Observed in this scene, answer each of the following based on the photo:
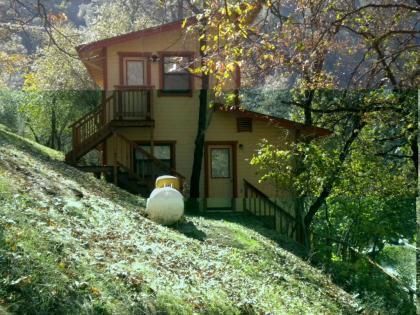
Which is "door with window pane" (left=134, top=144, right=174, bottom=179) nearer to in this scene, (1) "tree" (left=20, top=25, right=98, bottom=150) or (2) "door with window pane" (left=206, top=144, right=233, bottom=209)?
(2) "door with window pane" (left=206, top=144, right=233, bottom=209)

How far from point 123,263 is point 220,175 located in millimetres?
12039

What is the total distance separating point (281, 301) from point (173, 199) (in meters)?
4.17

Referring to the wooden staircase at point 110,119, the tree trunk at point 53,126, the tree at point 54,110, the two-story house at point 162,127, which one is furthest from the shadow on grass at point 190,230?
the tree trunk at point 53,126

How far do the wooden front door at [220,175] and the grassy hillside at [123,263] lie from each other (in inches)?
168

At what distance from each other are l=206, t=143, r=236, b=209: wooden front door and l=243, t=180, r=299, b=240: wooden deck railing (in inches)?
20.0

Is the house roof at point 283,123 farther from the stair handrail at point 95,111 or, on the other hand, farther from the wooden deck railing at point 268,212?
the stair handrail at point 95,111

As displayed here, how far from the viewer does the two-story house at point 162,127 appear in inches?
745

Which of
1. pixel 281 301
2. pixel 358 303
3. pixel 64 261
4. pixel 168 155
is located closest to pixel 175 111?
pixel 168 155

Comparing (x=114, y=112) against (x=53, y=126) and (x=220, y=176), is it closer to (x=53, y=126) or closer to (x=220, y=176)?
(x=220, y=176)

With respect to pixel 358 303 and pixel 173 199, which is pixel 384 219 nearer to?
pixel 358 303

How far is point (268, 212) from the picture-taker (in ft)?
60.8

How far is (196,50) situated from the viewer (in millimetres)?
18938

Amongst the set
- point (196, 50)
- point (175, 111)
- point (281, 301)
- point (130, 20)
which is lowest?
point (281, 301)

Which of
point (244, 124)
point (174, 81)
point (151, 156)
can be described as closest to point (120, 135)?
point (151, 156)
